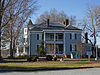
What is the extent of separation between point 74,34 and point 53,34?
5.51 meters

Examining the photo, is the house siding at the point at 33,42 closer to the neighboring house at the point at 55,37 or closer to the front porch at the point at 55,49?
the neighboring house at the point at 55,37

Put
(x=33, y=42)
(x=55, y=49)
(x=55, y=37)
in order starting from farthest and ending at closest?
(x=55, y=37) → (x=33, y=42) → (x=55, y=49)

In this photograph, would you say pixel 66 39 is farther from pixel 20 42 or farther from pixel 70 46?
pixel 20 42

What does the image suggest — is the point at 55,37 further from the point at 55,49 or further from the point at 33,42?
the point at 33,42

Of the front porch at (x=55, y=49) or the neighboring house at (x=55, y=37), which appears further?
the neighboring house at (x=55, y=37)

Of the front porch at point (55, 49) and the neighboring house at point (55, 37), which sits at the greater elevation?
the neighboring house at point (55, 37)

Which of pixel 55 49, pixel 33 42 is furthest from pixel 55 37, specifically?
pixel 33 42

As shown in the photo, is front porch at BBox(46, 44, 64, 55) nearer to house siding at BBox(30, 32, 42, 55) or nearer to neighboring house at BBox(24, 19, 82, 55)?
neighboring house at BBox(24, 19, 82, 55)

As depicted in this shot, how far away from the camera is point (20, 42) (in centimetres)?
5984

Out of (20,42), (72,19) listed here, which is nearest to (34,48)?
(20,42)

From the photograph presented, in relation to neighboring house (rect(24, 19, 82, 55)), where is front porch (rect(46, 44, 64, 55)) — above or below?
below

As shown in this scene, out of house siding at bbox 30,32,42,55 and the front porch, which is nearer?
the front porch

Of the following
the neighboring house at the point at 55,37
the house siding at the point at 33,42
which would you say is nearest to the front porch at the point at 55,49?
the neighboring house at the point at 55,37

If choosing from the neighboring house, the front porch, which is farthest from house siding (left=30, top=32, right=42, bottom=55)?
the front porch
